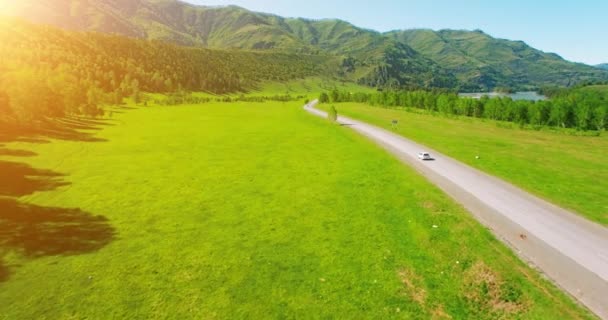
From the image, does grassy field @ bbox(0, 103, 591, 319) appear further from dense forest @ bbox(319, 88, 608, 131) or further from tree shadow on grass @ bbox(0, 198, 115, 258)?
dense forest @ bbox(319, 88, 608, 131)

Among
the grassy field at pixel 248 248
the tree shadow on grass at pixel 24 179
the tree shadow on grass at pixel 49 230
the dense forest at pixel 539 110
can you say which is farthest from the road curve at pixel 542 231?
the dense forest at pixel 539 110

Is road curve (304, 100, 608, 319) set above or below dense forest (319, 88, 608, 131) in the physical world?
below

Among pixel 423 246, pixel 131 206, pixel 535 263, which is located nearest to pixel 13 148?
pixel 131 206

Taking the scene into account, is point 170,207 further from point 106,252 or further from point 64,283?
point 64,283

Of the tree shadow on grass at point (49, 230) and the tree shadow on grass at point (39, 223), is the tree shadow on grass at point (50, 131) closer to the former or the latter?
the tree shadow on grass at point (39, 223)

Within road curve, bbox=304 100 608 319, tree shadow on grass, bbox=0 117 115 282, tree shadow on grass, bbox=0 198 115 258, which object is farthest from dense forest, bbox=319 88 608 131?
tree shadow on grass, bbox=0 117 115 282

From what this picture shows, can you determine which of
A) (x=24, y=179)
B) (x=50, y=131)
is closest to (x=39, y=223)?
(x=24, y=179)
